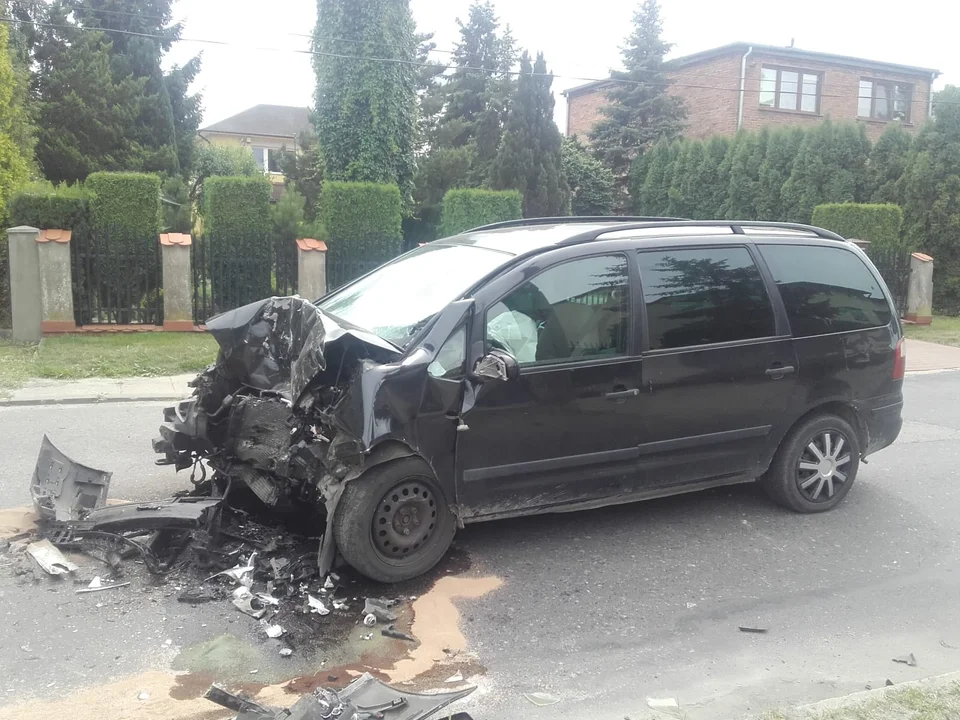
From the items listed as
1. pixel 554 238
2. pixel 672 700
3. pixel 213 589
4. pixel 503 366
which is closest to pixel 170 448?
pixel 213 589

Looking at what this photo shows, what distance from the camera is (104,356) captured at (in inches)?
423

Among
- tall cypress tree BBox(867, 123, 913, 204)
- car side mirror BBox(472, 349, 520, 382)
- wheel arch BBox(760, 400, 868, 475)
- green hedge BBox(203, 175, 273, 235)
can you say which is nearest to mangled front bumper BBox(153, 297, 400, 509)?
car side mirror BBox(472, 349, 520, 382)

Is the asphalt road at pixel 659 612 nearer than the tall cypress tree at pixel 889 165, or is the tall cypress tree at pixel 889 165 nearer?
the asphalt road at pixel 659 612

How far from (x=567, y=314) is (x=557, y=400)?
1.60ft

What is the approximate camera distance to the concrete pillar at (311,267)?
13173 millimetres

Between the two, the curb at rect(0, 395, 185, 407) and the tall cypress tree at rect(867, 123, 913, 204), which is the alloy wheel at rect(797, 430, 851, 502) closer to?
the curb at rect(0, 395, 185, 407)

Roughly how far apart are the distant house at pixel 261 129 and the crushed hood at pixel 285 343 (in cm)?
4637

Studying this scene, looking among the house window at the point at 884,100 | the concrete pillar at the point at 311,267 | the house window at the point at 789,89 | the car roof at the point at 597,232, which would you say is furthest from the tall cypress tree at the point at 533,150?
the car roof at the point at 597,232

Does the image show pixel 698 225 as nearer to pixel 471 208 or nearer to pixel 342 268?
pixel 342 268

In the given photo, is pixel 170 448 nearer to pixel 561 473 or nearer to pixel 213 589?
pixel 213 589

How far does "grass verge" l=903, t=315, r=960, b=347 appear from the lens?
615 inches

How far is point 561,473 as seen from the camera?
4.47 m

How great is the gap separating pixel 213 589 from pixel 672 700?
222 cm

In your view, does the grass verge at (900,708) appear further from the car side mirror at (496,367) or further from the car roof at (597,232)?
the car roof at (597,232)
